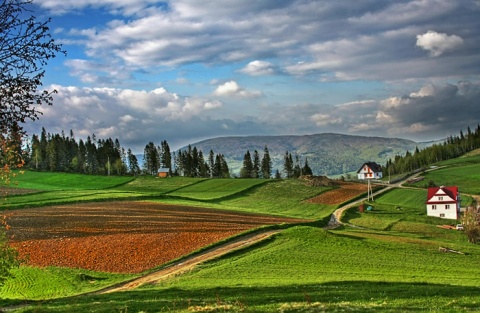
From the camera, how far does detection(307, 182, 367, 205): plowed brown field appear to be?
10019 cm

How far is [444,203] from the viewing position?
3807 inches

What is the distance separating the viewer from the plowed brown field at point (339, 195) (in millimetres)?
100194

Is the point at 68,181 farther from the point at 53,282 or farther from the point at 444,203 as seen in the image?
the point at 53,282

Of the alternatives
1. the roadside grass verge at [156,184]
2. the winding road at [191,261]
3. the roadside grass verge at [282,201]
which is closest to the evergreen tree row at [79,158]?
the roadside grass verge at [156,184]

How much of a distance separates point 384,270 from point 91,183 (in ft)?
363

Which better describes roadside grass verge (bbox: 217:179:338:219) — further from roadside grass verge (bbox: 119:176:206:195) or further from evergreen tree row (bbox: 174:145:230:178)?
evergreen tree row (bbox: 174:145:230:178)

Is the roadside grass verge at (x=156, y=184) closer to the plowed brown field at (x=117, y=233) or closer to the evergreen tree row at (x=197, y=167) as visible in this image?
the evergreen tree row at (x=197, y=167)

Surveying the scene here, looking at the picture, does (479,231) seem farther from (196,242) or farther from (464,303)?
(464,303)

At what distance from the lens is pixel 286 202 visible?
9862cm

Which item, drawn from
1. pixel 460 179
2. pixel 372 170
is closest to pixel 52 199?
pixel 372 170

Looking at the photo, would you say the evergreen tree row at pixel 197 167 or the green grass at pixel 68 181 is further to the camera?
the evergreen tree row at pixel 197 167

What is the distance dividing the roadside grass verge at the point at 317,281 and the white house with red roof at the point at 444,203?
45.6 meters

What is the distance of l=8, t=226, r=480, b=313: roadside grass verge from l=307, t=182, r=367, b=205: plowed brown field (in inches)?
1666

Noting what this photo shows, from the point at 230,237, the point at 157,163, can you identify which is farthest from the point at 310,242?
the point at 157,163
